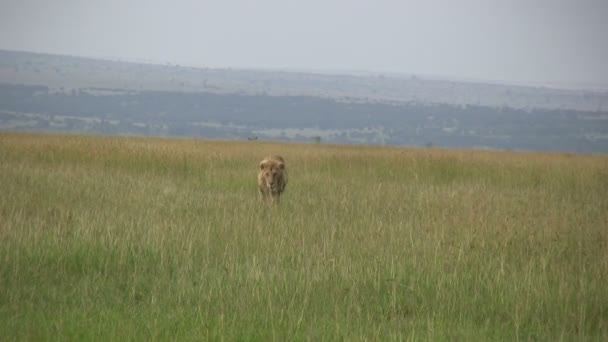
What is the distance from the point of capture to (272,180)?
1472cm

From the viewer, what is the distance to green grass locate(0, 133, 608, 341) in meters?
6.87

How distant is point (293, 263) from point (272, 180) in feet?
18.8

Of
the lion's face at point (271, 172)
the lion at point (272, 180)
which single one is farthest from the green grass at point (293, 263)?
the lion's face at point (271, 172)

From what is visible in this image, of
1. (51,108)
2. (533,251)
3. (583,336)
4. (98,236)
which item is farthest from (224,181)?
(51,108)

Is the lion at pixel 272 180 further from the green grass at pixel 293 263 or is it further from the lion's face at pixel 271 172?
the green grass at pixel 293 263

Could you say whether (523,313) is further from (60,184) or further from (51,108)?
(51,108)

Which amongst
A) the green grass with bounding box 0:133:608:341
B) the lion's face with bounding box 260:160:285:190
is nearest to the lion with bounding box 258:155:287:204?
the lion's face with bounding box 260:160:285:190

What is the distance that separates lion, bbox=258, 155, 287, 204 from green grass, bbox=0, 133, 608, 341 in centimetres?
42

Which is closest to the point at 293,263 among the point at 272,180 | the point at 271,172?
the point at 272,180

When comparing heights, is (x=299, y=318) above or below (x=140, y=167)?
below

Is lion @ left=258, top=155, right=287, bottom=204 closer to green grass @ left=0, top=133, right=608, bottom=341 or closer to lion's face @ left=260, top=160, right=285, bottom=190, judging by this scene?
lion's face @ left=260, top=160, right=285, bottom=190

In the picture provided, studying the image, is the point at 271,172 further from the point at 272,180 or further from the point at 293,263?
the point at 293,263

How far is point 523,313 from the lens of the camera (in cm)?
746

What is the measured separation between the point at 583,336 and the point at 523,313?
0.69 m
